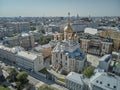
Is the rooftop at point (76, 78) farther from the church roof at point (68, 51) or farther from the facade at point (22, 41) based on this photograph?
the facade at point (22, 41)

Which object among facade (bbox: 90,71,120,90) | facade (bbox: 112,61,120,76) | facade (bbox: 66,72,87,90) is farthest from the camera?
facade (bbox: 112,61,120,76)

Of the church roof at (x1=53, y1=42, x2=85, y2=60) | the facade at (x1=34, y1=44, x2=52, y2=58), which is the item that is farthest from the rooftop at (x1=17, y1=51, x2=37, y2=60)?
the facade at (x1=34, y1=44, x2=52, y2=58)

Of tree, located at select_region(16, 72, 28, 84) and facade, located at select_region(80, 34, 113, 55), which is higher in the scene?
facade, located at select_region(80, 34, 113, 55)

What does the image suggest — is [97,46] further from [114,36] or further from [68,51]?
[68,51]

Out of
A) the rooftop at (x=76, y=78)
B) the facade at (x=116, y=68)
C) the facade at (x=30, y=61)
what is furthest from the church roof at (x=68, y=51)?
the facade at (x=116, y=68)

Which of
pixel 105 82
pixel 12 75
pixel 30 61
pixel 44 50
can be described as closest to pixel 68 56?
pixel 30 61

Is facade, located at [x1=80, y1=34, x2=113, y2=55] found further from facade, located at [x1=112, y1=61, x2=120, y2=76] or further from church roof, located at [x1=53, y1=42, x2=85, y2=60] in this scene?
church roof, located at [x1=53, y1=42, x2=85, y2=60]
